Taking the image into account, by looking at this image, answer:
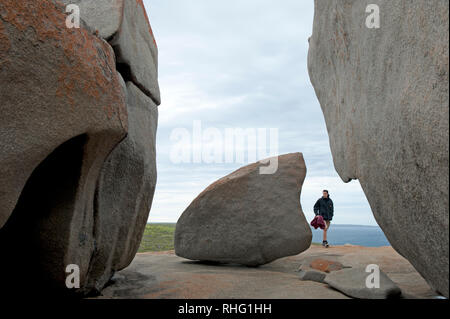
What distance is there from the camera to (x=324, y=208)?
9.36 metres

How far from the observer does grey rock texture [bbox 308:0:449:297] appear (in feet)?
7.13

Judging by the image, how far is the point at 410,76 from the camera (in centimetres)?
246

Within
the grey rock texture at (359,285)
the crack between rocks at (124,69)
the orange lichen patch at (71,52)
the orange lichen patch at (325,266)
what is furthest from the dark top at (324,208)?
the orange lichen patch at (71,52)

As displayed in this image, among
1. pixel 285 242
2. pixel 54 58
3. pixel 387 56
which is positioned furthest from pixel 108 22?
pixel 285 242

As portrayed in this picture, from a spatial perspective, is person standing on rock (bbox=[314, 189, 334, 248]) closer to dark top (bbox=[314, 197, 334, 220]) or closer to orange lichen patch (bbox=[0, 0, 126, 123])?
dark top (bbox=[314, 197, 334, 220])

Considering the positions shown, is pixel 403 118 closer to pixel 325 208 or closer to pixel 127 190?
pixel 127 190

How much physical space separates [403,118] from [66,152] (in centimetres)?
259

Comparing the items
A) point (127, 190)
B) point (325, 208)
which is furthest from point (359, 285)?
point (325, 208)

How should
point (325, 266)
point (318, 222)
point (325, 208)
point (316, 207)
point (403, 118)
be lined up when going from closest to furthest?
1. point (403, 118)
2. point (325, 266)
3. point (318, 222)
4. point (325, 208)
5. point (316, 207)

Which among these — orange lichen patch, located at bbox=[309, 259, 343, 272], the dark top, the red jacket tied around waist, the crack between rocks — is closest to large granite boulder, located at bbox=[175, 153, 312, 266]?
orange lichen patch, located at bbox=[309, 259, 343, 272]

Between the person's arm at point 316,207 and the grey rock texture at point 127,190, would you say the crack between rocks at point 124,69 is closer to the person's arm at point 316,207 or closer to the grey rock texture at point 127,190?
the grey rock texture at point 127,190

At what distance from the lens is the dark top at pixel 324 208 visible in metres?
9.29
